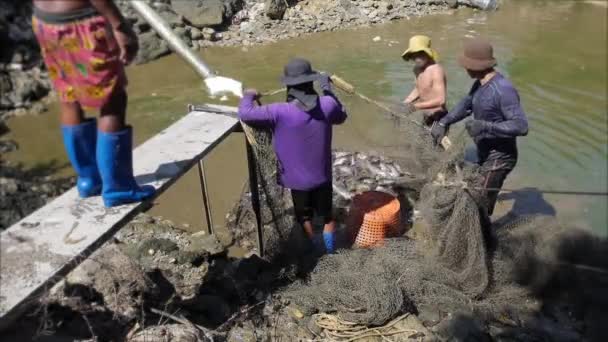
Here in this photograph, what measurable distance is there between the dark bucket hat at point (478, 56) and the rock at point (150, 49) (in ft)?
25.5

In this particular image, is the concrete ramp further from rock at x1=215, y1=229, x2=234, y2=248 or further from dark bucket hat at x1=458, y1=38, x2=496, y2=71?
dark bucket hat at x1=458, y1=38, x2=496, y2=71

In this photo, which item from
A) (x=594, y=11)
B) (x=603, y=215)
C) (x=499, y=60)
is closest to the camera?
(x=603, y=215)

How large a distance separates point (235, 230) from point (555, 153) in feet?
15.8

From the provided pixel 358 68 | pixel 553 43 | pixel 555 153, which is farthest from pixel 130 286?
pixel 553 43

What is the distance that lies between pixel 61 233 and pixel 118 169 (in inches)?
18.0

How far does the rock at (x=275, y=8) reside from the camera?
11.8ft

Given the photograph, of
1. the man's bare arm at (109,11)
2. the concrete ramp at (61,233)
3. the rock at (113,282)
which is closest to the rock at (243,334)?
the rock at (113,282)

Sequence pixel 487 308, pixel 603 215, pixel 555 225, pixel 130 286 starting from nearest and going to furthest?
pixel 130 286, pixel 487 308, pixel 555 225, pixel 603 215

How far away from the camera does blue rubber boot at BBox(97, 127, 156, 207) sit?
2602 mm

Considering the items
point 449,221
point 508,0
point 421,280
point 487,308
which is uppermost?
point 508,0

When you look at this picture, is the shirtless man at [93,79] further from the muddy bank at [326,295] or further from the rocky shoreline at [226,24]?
the rocky shoreline at [226,24]

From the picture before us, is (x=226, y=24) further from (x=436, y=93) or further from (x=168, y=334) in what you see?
(x=168, y=334)

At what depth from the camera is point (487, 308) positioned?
4.26 meters

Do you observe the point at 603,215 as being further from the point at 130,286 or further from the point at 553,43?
the point at 130,286
